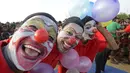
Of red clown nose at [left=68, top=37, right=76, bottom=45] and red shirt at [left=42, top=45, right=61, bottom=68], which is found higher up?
red clown nose at [left=68, top=37, right=76, bottom=45]

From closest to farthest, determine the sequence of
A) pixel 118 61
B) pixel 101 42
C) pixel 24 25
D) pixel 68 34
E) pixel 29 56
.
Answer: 1. pixel 29 56
2. pixel 24 25
3. pixel 68 34
4. pixel 101 42
5. pixel 118 61


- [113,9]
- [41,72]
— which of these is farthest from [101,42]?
[41,72]

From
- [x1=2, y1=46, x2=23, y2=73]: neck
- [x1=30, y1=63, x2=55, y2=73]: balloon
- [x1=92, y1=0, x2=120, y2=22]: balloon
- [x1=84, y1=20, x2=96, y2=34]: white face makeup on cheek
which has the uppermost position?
[x1=92, y1=0, x2=120, y2=22]: balloon

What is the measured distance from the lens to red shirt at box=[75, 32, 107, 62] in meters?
2.76

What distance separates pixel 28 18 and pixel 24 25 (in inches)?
4.0

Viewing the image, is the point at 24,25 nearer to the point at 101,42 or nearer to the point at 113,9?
the point at 113,9

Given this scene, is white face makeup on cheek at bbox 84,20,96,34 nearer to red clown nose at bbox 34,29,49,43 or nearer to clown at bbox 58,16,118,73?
clown at bbox 58,16,118,73

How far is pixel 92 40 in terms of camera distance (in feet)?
9.38

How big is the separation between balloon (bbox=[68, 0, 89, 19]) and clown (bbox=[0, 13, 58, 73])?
78 centimetres

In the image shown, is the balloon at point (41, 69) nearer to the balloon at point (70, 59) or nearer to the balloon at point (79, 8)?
the balloon at point (70, 59)

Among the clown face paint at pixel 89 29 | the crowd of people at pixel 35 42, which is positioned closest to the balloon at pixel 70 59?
the crowd of people at pixel 35 42

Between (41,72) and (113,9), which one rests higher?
(113,9)

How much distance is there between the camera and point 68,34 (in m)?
2.02

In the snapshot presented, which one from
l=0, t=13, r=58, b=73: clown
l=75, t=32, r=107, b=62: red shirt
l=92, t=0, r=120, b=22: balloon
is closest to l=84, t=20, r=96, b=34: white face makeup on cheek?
l=92, t=0, r=120, b=22: balloon
